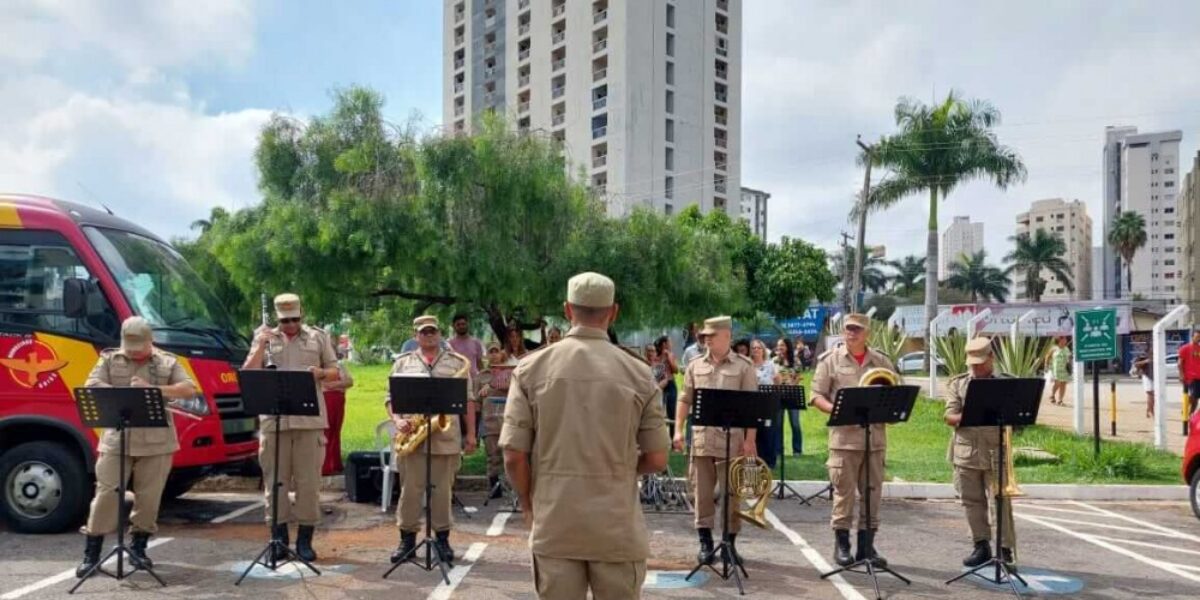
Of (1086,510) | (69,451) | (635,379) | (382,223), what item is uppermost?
(382,223)

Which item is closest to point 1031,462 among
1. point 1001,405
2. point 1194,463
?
point 1194,463

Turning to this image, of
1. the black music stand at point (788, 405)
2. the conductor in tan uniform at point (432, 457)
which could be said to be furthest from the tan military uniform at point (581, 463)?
the black music stand at point (788, 405)

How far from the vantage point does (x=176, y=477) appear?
29.2 feet

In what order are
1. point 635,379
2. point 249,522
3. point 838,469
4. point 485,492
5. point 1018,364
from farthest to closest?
point 1018,364, point 485,492, point 249,522, point 838,469, point 635,379

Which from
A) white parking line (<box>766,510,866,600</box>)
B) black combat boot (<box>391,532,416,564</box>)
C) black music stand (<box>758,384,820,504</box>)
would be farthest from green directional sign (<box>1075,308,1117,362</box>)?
black combat boot (<box>391,532,416,564</box>)

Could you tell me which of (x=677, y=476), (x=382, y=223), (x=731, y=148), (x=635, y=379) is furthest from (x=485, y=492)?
(x=731, y=148)

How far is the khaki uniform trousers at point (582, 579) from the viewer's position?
3652 mm

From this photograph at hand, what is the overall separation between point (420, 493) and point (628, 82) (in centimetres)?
6097

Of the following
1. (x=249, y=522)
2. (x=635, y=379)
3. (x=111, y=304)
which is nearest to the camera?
(x=635, y=379)

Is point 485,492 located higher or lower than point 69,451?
lower

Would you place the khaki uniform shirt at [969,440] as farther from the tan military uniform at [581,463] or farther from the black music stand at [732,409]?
the tan military uniform at [581,463]

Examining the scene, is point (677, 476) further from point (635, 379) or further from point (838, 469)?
point (635, 379)

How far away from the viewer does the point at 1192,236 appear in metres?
81.2

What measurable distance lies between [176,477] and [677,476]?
592 centimetres
